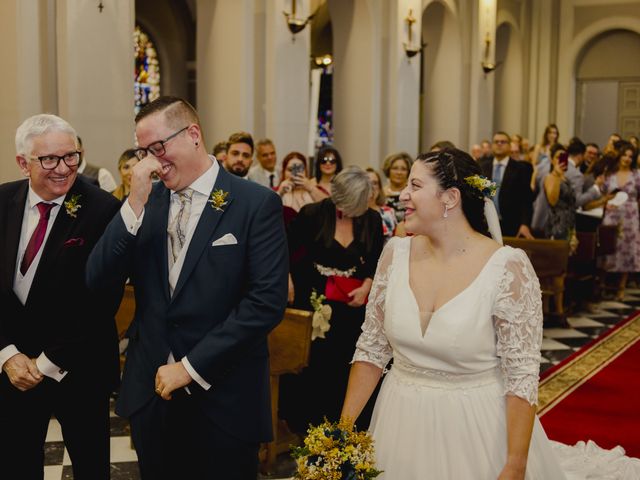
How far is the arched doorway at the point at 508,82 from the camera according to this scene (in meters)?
19.0

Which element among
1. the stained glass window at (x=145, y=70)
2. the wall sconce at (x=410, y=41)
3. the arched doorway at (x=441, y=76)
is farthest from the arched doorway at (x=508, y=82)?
the stained glass window at (x=145, y=70)

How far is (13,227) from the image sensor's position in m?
3.08

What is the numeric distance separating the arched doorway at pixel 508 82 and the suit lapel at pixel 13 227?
1700 cm

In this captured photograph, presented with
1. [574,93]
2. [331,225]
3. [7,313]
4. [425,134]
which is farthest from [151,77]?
[7,313]

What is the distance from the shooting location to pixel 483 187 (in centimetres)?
276

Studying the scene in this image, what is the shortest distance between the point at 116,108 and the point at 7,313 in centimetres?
468

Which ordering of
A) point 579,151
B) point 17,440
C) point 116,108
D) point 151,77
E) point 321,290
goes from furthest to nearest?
point 151,77
point 579,151
point 116,108
point 321,290
point 17,440

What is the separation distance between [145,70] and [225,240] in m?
13.4

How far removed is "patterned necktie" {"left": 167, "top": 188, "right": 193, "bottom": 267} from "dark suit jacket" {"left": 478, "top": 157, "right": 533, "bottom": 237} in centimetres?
651

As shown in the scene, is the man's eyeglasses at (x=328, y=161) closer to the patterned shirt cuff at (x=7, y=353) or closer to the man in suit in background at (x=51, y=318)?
the man in suit in background at (x=51, y=318)

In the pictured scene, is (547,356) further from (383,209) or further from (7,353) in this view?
(7,353)

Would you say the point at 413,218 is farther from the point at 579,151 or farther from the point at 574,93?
the point at 574,93

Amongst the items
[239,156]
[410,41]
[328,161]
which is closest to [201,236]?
[239,156]

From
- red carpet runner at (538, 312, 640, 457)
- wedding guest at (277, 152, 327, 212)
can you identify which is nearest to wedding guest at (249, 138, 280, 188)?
wedding guest at (277, 152, 327, 212)
